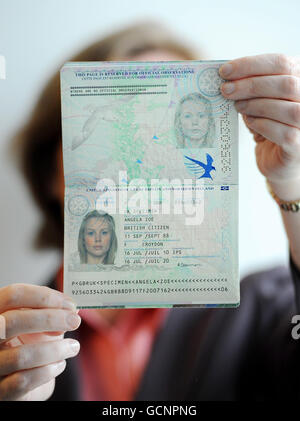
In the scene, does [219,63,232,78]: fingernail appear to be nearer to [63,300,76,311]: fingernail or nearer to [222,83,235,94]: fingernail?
[222,83,235,94]: fingernail

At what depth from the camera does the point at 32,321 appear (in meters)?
0.62

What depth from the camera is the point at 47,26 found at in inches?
32.7

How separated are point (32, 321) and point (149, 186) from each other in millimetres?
296

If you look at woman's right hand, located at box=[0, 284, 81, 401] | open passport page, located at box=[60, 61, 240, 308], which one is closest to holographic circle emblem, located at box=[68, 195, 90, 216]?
open passport page, located at box=[60, 61, 240, 308]

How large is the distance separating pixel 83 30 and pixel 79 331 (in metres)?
0.68

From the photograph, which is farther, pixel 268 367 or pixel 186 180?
pixel 268 367

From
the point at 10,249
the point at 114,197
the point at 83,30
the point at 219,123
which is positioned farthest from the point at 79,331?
the point at 83,30

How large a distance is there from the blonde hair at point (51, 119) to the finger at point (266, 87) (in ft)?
0.83

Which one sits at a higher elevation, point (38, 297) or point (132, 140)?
point (132, 140)

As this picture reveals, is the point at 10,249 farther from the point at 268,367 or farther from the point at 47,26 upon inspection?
the point at 268,367

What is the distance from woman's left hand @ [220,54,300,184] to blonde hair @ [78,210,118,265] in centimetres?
30

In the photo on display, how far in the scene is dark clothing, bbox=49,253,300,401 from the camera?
87cm

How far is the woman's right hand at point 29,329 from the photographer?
617 mm

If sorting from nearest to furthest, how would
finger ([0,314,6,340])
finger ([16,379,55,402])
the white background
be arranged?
1. finger ([0,314,6,340])
2. finger ([16,379,55,402])
3. the white background
